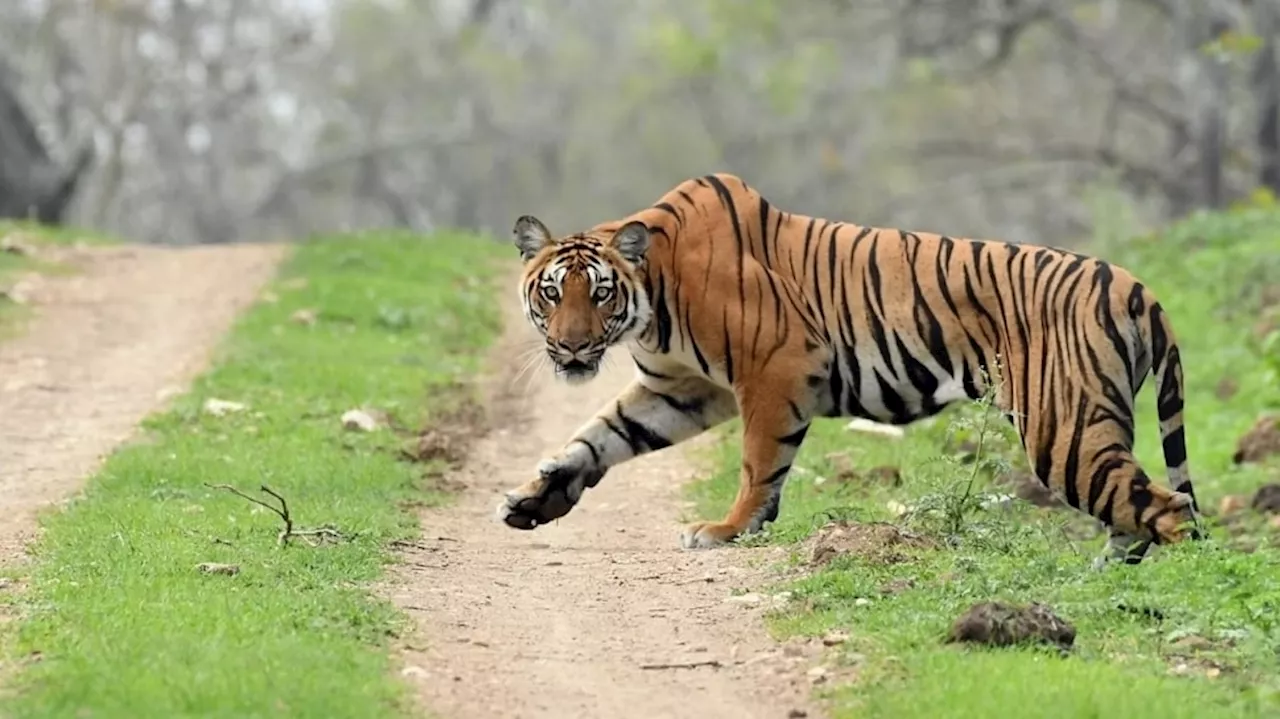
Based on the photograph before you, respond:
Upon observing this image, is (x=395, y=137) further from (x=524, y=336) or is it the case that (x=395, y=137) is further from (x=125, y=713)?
(x=125, y=713)

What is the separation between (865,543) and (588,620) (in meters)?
1.31

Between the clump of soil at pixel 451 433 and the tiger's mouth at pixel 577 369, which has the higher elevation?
the tiger's mouth at pixel 577 369

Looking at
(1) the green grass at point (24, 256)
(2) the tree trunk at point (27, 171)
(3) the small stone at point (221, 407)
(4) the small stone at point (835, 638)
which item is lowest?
(2) the tree trunk at point (27, 171)

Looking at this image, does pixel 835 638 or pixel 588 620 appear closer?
pixel 835 638

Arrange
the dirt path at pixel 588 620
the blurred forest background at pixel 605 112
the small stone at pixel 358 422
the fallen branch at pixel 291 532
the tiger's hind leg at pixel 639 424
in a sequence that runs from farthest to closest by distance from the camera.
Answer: the blurred forest background at pixel 605 112, the small stone at pixel 358 422, the tiger's hind leg at pixel 639 424, the fallen branch at pixel 291 532, the dirt path at pixel 588 620

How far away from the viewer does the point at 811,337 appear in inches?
350

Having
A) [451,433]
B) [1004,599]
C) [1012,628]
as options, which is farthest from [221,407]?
[1012,628]

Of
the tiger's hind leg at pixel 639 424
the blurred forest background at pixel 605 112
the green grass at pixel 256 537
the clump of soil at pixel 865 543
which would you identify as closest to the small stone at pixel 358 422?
the green grass at pixel 256 537

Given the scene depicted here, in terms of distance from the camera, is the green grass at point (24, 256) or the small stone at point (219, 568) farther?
the green grass at point (24, 256)

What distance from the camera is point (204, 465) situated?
10.3 metres

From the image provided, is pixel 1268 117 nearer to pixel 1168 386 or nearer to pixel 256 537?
pixel 1168 386

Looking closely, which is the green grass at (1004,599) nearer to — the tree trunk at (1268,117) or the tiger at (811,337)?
the tiger at (811,337)

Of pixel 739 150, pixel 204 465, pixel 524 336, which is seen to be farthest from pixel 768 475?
pixel 739 150

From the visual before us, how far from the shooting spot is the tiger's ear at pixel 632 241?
8789 millimetres
